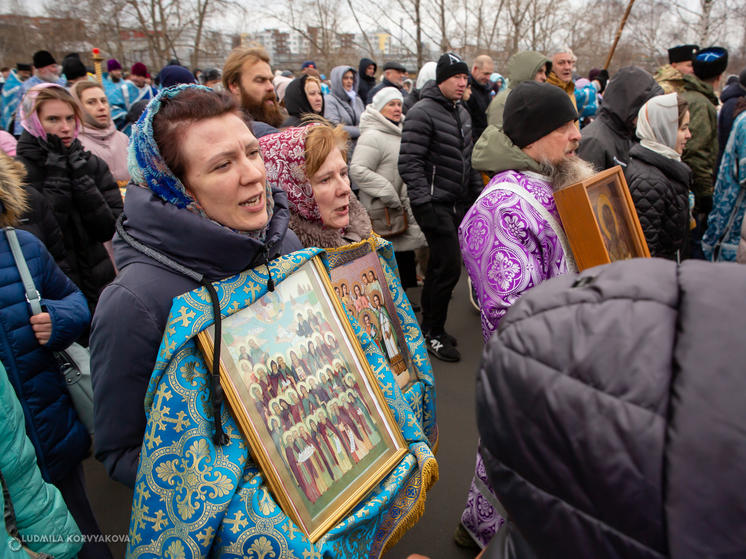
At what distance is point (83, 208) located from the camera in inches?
126

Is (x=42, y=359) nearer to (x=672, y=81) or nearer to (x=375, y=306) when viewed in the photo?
(x=375, y=306)

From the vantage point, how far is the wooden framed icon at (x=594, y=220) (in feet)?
5.79

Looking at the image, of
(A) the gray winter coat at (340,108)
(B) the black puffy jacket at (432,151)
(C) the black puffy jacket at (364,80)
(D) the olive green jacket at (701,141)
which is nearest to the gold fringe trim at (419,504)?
(B) the black puffy jacket at (432,151)

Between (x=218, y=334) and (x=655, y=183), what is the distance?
271 cm

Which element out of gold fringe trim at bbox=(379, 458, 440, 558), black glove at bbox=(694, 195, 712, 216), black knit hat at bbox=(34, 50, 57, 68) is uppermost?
black knit hat at bbox=(34, 50, 57, 68)

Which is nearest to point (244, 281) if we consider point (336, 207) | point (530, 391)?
point (336, 207)

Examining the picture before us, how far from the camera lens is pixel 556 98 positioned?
80.5 inches

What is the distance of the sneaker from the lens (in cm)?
400

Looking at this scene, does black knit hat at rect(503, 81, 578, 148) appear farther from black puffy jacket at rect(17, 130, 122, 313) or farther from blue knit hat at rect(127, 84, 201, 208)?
black puffy jacket at rect(17, 130, 122, 313)

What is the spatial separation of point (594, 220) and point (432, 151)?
2278 millimetres

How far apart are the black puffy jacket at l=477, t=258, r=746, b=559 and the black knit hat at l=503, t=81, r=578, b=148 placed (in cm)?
162

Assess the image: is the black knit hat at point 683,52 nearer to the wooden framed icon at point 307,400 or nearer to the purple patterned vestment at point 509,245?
the purple patterned vestment at point 509,245

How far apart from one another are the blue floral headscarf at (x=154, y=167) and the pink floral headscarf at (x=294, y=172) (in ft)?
2.18

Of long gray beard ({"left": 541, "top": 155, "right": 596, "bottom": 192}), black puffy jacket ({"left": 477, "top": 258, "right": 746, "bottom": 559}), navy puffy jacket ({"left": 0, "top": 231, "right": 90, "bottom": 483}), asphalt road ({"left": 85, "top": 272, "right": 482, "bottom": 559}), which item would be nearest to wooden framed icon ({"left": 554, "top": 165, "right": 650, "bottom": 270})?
long gray beard ({"left": 541, "top": 155, "right": 596, "bottom": 192})
